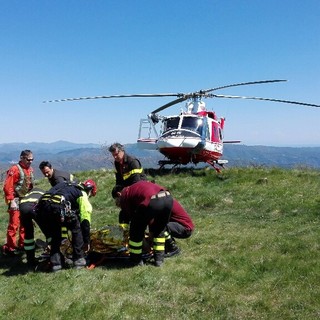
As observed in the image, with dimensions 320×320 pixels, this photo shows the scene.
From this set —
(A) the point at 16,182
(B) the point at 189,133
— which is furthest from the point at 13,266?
(B) the point at 189,133

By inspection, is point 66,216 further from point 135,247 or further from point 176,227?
point 176,227

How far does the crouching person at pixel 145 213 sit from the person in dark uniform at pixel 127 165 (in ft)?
2.97

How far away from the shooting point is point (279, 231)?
1063 cm

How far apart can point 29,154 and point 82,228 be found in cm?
273

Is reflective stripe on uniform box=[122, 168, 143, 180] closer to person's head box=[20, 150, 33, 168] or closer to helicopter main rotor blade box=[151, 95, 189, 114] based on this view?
person's head box=[20, 150, 33, 168]

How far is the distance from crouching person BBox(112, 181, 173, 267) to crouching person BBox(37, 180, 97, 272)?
2.98 ft

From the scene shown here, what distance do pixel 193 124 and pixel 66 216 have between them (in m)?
14.4

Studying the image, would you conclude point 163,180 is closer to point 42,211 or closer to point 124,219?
point 124,219

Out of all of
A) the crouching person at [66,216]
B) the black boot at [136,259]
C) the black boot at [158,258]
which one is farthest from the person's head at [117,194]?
the black boot at [158,258]

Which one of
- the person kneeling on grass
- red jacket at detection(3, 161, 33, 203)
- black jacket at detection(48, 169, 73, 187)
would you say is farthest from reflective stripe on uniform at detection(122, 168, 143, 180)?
red jacket at detection(3, 161, 33, 203)

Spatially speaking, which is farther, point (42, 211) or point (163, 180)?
point (163, 180)

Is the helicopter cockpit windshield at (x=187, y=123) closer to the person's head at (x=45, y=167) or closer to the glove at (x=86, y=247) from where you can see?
the person's head at (x=45, y=167)

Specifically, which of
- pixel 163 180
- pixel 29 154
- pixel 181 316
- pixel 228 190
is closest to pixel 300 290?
pixel 181 316

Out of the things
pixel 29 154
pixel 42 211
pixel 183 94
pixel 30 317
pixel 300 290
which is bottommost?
pixel 30 317
